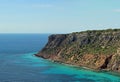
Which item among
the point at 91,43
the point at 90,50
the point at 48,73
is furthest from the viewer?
the point at 91,43

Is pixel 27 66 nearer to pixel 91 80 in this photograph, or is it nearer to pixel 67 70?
pixel 67 70

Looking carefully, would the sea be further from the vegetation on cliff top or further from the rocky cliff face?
the vegetation on cliff top

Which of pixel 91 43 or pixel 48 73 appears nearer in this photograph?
pixel 48 73

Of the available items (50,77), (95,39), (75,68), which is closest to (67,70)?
(75,68)

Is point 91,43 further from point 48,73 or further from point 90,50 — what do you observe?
point 48,73

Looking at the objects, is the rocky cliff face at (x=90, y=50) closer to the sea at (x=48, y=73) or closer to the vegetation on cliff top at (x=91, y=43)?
the vegetation on cliff top at (x=91, y=43)

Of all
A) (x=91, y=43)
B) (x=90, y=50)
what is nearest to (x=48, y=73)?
(x=90, y=50)

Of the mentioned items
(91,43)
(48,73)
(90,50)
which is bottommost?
(48,73)

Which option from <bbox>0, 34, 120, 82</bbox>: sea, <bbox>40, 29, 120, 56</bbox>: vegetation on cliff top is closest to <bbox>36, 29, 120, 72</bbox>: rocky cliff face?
<bbox>40, 29, 120, 56</bbox>: vegetation on cliff top
